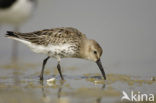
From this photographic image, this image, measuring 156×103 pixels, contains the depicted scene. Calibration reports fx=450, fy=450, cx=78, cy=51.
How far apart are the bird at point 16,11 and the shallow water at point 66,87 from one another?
1.36 m

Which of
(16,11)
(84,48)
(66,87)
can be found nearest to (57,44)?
(84,48)

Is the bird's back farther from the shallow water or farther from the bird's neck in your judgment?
the shallow water

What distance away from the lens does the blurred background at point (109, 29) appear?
34.1 feet

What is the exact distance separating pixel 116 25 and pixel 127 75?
4.33 m

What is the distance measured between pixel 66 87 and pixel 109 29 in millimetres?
5388

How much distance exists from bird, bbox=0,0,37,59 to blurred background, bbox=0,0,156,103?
822 millimetres

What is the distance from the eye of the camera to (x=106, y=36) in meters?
12.6

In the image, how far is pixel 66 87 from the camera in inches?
316

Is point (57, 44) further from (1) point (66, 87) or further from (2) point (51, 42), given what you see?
(1) point (66, 87)

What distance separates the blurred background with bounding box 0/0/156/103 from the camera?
1041 centimetres

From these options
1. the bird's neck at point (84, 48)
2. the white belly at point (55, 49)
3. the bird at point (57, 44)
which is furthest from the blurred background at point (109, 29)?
the white belly at point (55, 49)

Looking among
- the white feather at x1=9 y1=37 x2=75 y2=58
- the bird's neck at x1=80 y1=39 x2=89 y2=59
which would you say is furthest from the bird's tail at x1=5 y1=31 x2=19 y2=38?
the bird's neck at x1=80 y1=39 x2=89 y2=59

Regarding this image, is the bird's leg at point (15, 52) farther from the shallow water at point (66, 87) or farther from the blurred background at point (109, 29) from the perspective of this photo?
the shallow water at point (66, 87)

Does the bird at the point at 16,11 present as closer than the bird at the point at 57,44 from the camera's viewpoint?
No
